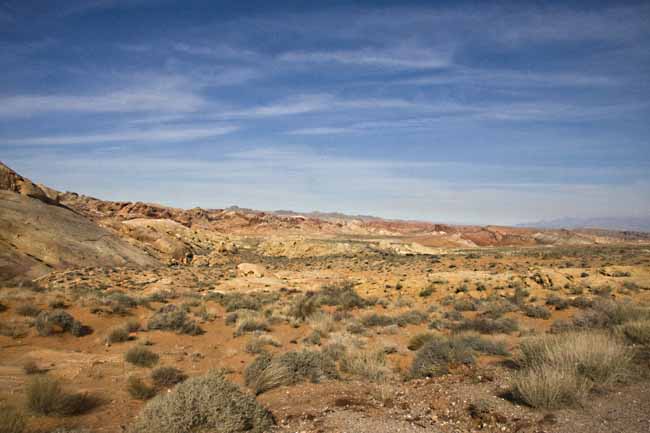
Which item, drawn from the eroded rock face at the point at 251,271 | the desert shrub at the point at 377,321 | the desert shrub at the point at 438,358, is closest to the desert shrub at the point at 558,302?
→ the desert shrub at the point at 377,321

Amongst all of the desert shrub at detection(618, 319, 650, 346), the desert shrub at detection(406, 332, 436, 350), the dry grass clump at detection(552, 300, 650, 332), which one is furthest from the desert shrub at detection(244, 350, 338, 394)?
the dry grass clump at detection(552, 300, 650, 332)

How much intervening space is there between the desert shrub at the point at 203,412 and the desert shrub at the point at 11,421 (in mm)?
1253

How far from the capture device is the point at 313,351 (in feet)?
29.0

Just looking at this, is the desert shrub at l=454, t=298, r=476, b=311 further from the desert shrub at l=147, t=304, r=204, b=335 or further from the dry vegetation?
the desert shrub at l=147, t=304, r=204, b=335

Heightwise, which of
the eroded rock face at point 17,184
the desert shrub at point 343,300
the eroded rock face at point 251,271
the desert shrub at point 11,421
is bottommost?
the eroded rock face at point 251,271

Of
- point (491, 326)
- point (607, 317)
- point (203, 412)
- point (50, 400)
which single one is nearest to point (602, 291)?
point (607, 317)

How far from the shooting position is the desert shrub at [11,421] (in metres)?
4.28

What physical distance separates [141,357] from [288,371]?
3.89 meters

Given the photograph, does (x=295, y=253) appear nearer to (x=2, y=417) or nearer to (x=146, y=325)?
(x=146, y=325)

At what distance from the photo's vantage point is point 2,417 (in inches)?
171

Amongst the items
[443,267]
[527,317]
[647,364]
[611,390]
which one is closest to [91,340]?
[611,390]

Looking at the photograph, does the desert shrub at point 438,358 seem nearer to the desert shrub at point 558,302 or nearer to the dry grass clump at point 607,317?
the dry grass clump at point 607,317

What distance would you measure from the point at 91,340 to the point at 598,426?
484 inches

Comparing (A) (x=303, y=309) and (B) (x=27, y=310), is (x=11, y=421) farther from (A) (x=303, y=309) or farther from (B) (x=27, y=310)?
(A) (x=303, y=309)
